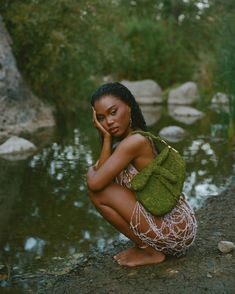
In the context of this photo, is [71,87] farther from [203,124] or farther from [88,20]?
[203,124]

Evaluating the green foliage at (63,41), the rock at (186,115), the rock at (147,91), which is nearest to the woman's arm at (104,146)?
the green foliage at (63,41)

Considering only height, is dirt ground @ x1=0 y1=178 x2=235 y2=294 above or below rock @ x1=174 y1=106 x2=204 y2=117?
below

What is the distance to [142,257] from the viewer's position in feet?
11.1

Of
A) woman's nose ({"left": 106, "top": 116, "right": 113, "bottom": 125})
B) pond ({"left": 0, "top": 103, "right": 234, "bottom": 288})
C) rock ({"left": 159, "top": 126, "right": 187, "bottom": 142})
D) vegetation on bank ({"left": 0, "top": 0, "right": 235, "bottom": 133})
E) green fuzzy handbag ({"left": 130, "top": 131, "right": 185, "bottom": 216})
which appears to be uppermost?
vegetation on bank ({"left": 0, "top": 0, "right": 235, "bottom": 133})

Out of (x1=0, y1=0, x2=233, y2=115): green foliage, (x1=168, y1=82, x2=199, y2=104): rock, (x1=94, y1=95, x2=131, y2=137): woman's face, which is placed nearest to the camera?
(x1=94, y1=95, x2=131, y2=137): woman's face

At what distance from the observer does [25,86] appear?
39.2 ft

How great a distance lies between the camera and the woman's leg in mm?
3260

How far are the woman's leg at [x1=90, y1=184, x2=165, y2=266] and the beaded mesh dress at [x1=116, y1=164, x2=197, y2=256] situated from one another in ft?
0.13

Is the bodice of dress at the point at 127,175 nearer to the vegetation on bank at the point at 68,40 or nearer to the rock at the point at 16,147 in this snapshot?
the rock at the point at 16,147

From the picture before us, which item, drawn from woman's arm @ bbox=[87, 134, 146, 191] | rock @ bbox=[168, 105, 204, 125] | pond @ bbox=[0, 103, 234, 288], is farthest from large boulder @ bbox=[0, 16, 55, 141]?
woman's arm @ bbox=[87, 134, 146, 191]

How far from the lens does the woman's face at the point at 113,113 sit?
334 centimetres

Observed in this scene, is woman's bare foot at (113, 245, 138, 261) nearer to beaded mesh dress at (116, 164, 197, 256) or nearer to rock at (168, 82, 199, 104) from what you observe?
beaded mesh dress at (116, 164, 197, 256)

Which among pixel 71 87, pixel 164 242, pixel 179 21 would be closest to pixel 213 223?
pixel 164 242

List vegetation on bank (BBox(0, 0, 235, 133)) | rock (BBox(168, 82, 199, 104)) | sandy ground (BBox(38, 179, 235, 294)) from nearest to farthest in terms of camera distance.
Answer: sandy ground (BBox(38, 179, 235, 294)), vegetation on bank (BBox(0, 0, 235, 133)), rock (BBox(168, 82, 199, 104))
